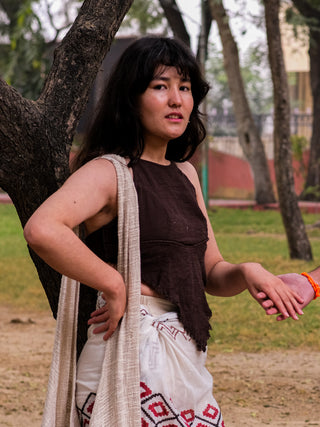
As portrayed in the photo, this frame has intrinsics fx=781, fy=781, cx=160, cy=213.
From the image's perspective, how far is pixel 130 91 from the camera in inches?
94.5

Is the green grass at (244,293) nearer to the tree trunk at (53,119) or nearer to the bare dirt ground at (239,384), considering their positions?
the bare dirt ground at (239,384)

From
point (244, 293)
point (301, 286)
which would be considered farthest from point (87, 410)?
point (244, 293)

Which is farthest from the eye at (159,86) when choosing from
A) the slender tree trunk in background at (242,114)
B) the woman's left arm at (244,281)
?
the slender tree trunk in background at (242,114)

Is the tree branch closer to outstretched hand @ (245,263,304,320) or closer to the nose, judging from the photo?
the nose

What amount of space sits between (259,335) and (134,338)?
4.60 metres

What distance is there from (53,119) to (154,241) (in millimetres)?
977

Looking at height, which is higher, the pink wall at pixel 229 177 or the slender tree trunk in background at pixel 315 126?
the slender tree trunk in background at pixel 315 126

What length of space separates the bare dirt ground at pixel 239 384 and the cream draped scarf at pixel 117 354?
2.28m

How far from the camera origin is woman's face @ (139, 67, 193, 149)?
236 centimetres

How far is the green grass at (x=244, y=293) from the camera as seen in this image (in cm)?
646

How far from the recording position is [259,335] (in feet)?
21.7

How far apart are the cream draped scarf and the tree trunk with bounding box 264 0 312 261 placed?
298 inches

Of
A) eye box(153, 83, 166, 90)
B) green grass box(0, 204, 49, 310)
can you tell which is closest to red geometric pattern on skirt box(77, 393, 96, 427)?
eye box(153, 83, 166, 90)

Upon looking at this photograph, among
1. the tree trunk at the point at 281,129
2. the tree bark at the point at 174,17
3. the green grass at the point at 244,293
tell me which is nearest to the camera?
the green grass at the point at 244,293
